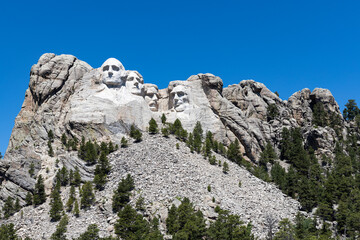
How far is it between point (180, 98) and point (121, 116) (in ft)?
40.3

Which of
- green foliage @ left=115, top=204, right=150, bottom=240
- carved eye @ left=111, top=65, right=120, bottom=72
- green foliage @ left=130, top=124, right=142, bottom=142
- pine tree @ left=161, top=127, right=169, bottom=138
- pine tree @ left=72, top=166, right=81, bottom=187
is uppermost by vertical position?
carved eye @ left=111, top=65, right=120, bottom=72

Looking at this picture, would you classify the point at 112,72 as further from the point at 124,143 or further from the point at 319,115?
the point at 319,115

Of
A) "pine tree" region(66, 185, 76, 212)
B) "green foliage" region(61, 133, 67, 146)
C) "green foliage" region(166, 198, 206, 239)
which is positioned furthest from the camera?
"green foliage" region(61, 133, 67, 146)

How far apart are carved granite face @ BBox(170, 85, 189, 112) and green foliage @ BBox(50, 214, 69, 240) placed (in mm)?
32361

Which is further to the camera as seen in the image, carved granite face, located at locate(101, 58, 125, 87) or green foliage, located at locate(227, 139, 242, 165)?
carved granite face, located at locate(101, 58, 125, 87)

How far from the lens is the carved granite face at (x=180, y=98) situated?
3575 inches

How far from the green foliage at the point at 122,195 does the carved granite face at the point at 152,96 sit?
26210 mm

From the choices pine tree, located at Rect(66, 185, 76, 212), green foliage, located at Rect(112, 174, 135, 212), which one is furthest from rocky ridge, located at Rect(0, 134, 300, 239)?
pine tree, located at Rect(66, 185, 76, 212)

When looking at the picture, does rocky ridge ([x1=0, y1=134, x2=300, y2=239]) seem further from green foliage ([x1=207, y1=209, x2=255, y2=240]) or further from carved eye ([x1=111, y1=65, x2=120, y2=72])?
carved eye ([x1=111, y1=65, x2=120, y2=72])

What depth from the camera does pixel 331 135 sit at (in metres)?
99.2

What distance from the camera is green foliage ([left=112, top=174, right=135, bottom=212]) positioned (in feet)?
214

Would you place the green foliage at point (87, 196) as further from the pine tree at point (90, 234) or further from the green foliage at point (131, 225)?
the pine tree at point (90, 234)

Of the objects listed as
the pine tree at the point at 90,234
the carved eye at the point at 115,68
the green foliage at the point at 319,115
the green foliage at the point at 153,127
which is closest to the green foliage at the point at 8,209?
the pine tree at the point at 90,234

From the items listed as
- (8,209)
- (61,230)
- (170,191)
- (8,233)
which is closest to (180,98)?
(170,191)
